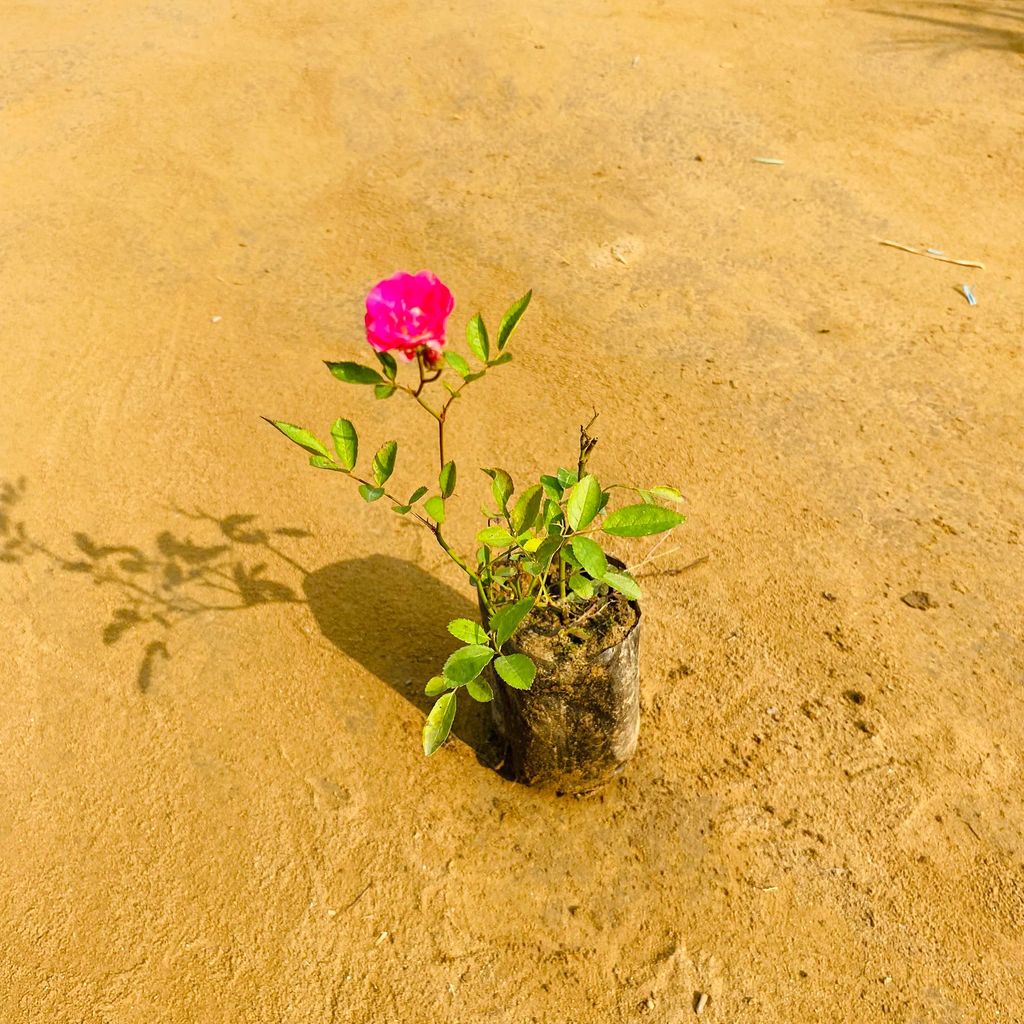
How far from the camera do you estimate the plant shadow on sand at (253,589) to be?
2512 millimetres

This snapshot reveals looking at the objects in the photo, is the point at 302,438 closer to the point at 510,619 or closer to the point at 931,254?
the point at 510,619

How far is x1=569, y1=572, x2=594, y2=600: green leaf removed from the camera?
6.44 ft

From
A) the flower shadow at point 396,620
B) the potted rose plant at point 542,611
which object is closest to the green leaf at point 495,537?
the potted rose plant at point 542,611

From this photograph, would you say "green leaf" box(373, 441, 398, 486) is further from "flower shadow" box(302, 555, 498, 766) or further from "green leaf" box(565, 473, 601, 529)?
"flower shadow" box(302, 555, 498, 766)

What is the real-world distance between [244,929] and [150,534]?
1144 millimetres

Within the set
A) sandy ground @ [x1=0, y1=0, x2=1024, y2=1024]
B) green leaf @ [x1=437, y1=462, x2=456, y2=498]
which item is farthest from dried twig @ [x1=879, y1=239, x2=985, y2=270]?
green leaf @ [x1=437, y1=462, x2=456, y2=498]

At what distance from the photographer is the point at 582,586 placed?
6.48 ft

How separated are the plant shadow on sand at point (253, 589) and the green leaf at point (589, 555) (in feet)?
2.25

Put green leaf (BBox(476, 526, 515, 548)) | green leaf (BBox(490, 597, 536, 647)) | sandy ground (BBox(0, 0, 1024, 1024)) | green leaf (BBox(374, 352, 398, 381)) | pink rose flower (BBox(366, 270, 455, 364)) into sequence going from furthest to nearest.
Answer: sandy ground (BBox(0, 0, 1024, 1024)), green leaf (BBox(476, 526, 515, 548)), green leaf (BBox(490, 597, 536, 647)), green leaf (BBox(374, 352, 398, 381)), pink rose flower (BBox(366, 270, 455, 364))

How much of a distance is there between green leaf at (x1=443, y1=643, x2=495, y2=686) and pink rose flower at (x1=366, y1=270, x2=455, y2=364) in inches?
22.6

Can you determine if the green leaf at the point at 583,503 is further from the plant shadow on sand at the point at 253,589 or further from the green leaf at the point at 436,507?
the plant shadow on sand at the point at 253,589

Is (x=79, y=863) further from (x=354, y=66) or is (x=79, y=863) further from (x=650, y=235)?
(x=354, y=66)

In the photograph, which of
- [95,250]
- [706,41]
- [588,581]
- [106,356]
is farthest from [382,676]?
[706,41]

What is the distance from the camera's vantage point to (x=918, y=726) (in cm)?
241
